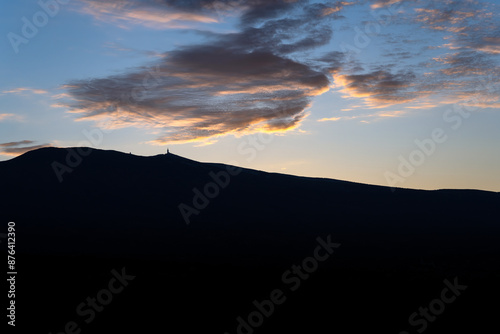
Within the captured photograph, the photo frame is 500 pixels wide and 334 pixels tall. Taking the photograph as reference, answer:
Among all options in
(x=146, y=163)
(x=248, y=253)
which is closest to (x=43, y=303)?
(x=248, y=253)

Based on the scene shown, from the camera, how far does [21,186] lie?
14112 cm

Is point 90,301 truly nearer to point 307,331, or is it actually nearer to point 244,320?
point 244,320

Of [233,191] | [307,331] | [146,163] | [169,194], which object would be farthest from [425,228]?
[307,331]

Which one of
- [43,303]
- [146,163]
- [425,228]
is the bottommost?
[43,303]

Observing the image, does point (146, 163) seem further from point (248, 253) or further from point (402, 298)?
point (402, 298)

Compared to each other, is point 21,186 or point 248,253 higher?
point 21,186

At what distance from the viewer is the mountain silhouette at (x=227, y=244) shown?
30.2 m

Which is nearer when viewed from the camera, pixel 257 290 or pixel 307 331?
pixel 307 331

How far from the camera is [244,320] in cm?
2827

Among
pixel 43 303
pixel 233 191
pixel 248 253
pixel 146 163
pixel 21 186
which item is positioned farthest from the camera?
pixel 146 163

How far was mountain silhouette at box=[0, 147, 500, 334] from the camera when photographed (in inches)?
1191

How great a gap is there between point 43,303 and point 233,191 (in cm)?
12570

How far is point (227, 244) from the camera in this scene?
3875 inches

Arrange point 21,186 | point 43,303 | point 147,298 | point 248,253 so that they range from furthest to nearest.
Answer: point 21,186, point 248,253, point 147,298, point 43,303
